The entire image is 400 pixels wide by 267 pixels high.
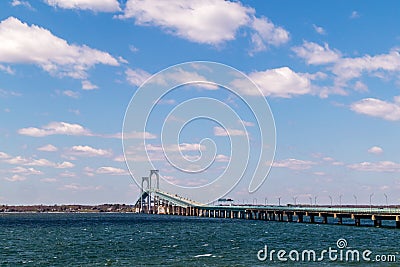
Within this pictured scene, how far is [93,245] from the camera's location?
247ft

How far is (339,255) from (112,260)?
23.1 m

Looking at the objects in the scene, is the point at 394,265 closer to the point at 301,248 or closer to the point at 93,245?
the point at 301,248

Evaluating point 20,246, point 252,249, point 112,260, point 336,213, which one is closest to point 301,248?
point 252,249

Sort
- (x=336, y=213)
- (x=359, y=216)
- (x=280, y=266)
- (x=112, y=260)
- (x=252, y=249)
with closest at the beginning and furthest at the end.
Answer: (x=280, y=266)
(x=112, y=260)
(x=252, y=249)
(x=359, y=216)
(x=336, y=213)

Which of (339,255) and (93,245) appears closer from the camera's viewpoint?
(339,255)
